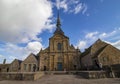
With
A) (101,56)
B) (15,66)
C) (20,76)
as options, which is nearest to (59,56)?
(101,56)

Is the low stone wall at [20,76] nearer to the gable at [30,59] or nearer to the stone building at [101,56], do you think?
the stone building at [101,56]

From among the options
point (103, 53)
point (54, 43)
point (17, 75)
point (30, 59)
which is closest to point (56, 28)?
point (54, 43)

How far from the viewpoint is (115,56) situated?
31.3 metres

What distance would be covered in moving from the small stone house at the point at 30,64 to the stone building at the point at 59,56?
298 centimetres

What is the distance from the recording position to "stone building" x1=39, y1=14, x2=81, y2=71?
36250mm

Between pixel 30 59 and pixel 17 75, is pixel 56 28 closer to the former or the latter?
pixel 30 59

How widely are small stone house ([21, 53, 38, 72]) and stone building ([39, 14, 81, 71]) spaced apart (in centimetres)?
298

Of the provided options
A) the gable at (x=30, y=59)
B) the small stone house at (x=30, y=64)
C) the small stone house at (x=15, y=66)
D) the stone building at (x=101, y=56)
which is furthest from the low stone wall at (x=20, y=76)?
the small stone house at (x=15, y=66)

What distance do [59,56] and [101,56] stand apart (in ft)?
41.8

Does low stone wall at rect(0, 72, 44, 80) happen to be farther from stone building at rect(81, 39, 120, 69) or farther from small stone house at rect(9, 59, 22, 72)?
small stone house at rect(9, 59, 22, 72)

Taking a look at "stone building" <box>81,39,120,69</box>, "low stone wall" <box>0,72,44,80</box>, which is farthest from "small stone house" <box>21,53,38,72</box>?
"low stone wall" <box>0,72,44,80</box>

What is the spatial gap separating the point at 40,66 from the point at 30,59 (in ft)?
16.3

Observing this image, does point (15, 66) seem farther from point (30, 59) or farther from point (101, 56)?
point (101, 56)

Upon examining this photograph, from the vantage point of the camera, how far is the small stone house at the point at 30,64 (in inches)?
1491
